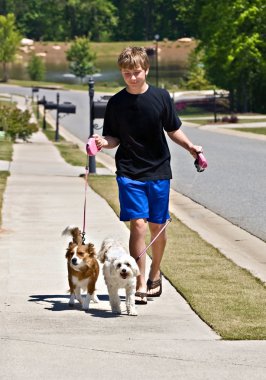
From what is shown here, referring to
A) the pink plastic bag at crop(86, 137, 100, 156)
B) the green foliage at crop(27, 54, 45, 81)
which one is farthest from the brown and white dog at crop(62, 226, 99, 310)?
the green foliage at crop(27, 54, 45, 81)

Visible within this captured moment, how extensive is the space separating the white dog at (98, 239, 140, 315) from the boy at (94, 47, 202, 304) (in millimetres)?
537

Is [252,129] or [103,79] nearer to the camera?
[252,129]

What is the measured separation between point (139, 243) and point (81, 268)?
2.42ft

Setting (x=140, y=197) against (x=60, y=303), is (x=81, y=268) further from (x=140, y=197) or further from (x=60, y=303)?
(x=140, y=197)

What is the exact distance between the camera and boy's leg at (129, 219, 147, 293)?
33.2 ft

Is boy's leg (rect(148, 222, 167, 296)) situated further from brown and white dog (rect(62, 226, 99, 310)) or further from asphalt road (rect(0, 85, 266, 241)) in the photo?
asphalt road (rect(0, 85, 266, 241))

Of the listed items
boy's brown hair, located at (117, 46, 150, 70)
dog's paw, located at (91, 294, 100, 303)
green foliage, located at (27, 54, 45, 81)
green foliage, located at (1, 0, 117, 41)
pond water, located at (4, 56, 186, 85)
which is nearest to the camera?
boy's brown hair, located at (117, 46, 150, 70)

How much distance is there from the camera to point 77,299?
9.95 meters

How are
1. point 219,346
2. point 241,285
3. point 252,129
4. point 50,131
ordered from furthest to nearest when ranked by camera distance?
point 50,131 < point 252,129 < point 241,285 < point 219,346

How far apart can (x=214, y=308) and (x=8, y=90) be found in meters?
100

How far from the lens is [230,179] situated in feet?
84.8

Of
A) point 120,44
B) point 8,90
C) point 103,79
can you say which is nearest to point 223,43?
point 8,90

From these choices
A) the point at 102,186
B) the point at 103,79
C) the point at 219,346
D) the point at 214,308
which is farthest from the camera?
the point at 103,79

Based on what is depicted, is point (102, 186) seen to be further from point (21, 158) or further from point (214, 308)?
point (214, 308)
